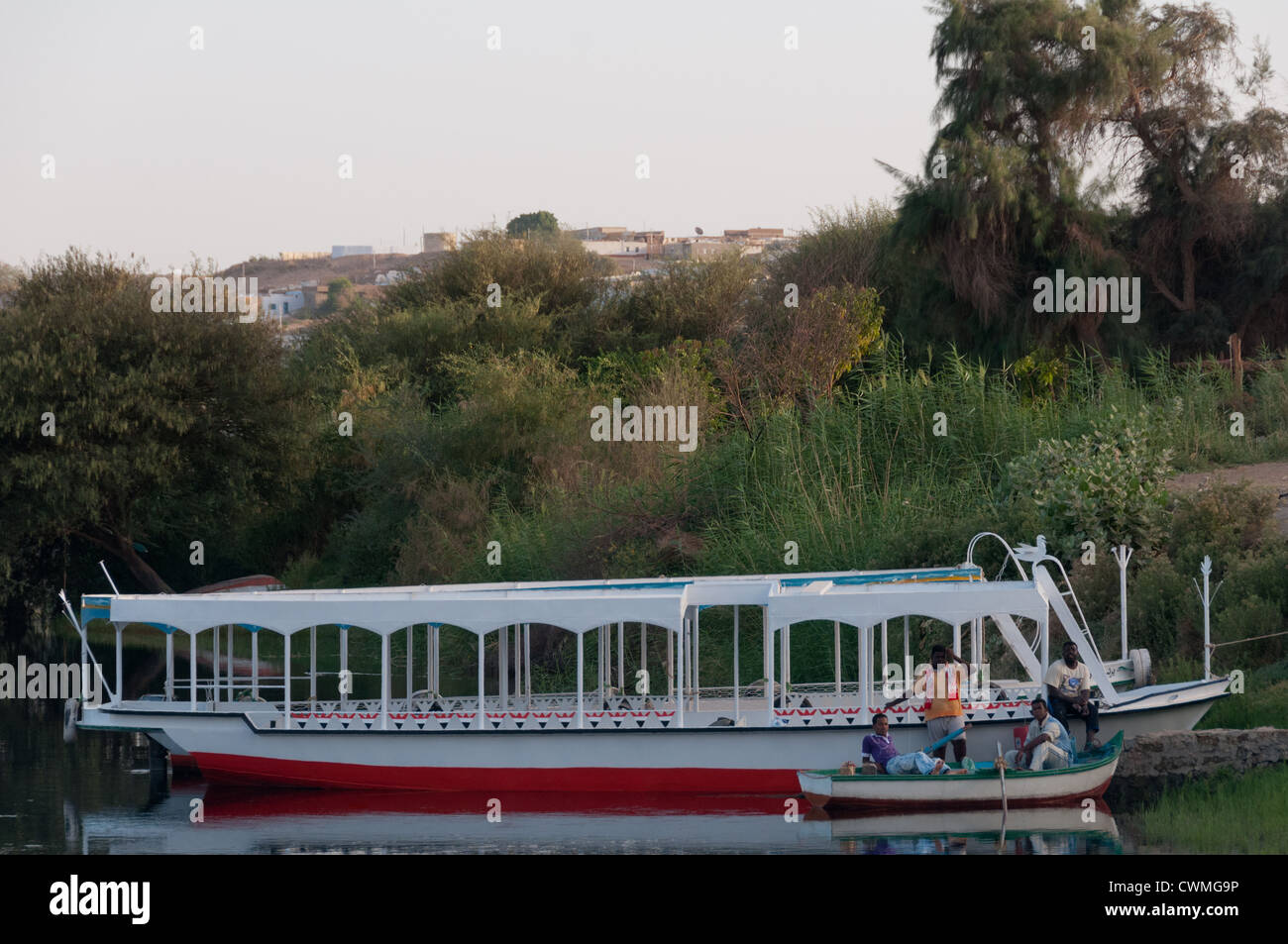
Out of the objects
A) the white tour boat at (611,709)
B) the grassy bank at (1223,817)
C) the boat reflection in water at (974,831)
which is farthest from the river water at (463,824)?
the grassy bank at (1223,817)

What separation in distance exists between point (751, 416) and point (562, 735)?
48.2ft

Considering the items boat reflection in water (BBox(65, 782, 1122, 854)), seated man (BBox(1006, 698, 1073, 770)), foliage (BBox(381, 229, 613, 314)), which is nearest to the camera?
boat reflection in water (BBox(65, 782, 1122, 854))

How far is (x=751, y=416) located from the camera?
107ft

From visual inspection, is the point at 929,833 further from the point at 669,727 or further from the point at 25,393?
the point at 25,393

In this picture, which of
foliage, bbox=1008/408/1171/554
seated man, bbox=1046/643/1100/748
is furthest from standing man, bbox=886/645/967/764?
foliage, bbox=1008/408/1171/554

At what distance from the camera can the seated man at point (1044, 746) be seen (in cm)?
1717

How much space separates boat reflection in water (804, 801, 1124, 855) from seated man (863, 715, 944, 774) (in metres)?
0.52

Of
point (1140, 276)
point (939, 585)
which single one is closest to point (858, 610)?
point (939, 585)

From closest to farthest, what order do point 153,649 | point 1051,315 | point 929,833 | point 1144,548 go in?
point 929,833 < point 1144,548 < point 1051,315 < point 153,649

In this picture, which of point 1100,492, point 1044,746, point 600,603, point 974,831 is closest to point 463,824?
point 600,603

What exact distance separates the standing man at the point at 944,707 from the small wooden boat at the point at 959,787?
2.19ft

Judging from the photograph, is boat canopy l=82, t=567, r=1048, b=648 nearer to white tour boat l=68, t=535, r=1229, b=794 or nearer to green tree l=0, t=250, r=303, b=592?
white tour boat l=68, t=535, r=1229, b=794

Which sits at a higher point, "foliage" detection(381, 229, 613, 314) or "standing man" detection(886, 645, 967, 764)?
"foliage" detection(381, 229, 613, 314)

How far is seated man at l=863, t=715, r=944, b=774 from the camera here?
17219 mm
